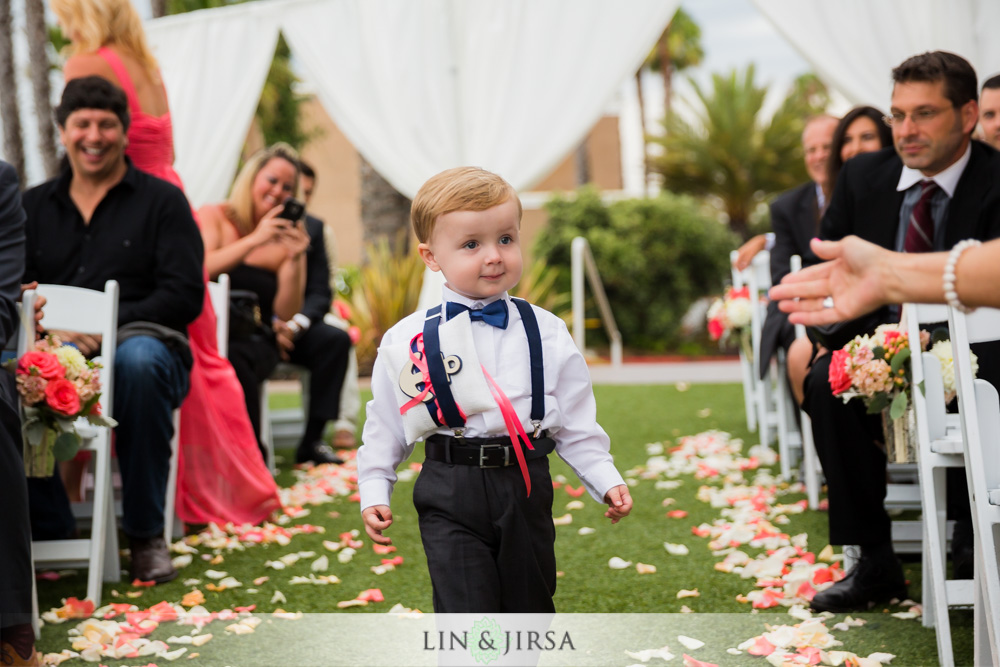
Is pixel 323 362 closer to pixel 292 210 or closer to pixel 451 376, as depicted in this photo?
pixel 292 210

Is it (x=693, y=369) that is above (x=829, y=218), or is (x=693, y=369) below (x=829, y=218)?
below

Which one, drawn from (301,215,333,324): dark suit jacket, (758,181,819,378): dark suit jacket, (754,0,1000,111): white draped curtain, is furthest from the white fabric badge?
(754,0,1000,111): white draped curtain

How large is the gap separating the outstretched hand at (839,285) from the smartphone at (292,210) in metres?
4.00

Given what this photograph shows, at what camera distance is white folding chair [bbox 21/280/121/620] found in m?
3.48

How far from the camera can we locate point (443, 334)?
2.17m

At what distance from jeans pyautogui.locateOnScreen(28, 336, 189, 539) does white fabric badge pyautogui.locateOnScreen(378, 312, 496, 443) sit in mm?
1943

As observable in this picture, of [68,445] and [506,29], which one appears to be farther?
[506,29]

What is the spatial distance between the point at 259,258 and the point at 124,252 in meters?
1.90

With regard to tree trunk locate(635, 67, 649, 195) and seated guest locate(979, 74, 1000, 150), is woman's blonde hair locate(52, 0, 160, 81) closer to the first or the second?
seated guest locate(979, 74, 1000, 150)

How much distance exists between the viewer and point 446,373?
2.13 metres

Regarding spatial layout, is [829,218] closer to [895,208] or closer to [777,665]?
[895,208]

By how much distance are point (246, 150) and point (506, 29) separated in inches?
509

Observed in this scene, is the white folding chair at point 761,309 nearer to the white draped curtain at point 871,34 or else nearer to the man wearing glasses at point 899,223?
the man wearing glasses at point 899,223

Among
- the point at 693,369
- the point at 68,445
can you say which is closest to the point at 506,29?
the point at 693,369
